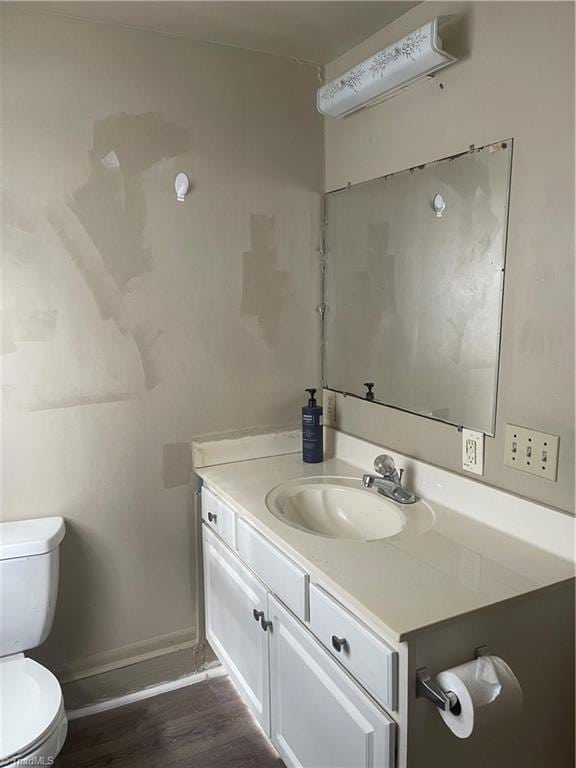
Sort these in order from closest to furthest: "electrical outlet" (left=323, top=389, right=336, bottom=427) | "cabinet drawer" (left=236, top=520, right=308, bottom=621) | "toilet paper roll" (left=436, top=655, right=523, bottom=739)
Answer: "toilet paper roll" (left=436, top=655, right=523, bottom=739)
"cabinet drawer" (left=236, top=520, right=308, bottom=621)
"electrical outlet" (left=323, top=389, right=336, bottom=427)

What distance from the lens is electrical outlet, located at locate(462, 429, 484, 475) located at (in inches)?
65.1

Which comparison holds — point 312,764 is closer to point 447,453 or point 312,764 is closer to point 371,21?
point 447,453

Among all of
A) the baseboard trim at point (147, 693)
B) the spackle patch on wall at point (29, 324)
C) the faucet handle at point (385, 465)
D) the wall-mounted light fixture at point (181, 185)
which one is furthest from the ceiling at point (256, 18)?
the baseboard trim at point (147, 693)

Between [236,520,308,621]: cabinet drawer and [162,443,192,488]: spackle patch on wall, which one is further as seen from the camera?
[162,443,192,488]: spackle patch on wall

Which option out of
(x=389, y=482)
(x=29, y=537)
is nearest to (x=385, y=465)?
(x=389, y=482)

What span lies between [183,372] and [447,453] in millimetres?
950

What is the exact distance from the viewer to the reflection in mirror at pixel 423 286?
5.28ft

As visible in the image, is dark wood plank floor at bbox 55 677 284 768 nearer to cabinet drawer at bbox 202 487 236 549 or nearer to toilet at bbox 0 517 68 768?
toilet at bbox 0 517 68 768

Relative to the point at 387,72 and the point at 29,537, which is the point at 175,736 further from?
the point at 387,72

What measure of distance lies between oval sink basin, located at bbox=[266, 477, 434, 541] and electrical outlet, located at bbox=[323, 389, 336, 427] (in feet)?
1.15

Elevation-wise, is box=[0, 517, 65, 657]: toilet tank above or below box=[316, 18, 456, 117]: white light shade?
below

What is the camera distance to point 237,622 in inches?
76.4

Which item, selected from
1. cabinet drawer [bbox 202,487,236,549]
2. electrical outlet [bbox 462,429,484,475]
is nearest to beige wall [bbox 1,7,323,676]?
cabinet drawer [bbox 202,487,236,549]

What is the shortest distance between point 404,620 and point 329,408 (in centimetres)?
125
